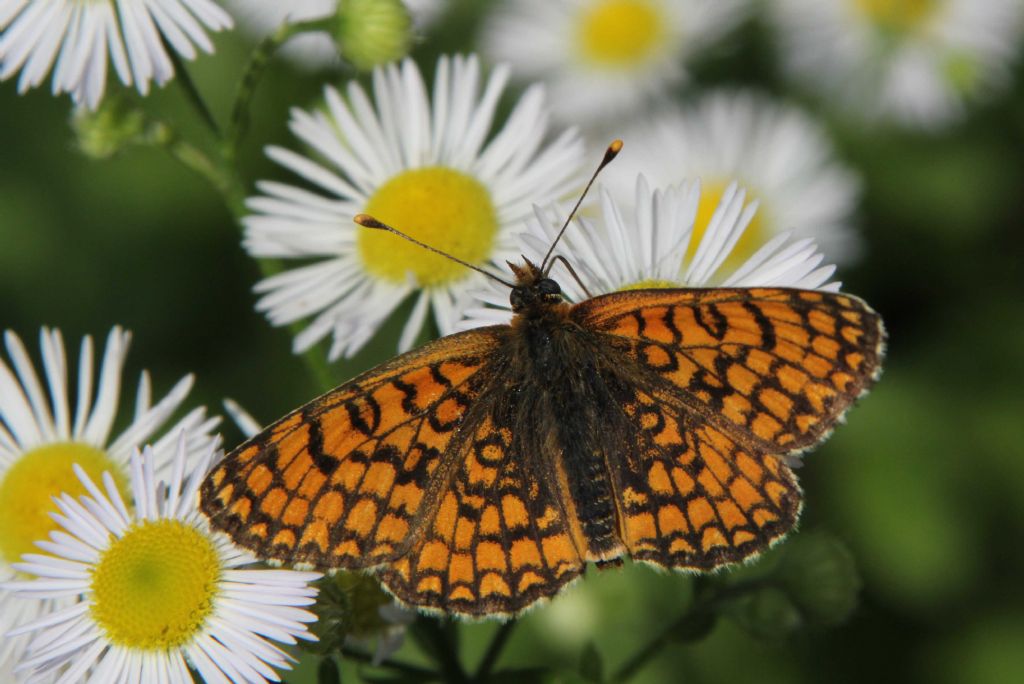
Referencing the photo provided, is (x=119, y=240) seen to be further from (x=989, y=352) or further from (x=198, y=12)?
(x=989, y=352)

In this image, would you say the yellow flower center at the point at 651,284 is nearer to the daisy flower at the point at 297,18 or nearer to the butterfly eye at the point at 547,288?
the butterfly eye at the point at 547,288

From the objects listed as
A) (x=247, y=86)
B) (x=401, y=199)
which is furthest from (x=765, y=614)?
(x=247, y=86)

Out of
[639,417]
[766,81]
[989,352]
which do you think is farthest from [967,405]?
[639,417]

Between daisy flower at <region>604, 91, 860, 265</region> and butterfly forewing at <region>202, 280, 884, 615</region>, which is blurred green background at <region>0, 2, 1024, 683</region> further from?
butterfly forewing at <region>202, 280, 884, 615</region>

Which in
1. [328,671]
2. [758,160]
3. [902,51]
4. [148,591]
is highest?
[902,51]

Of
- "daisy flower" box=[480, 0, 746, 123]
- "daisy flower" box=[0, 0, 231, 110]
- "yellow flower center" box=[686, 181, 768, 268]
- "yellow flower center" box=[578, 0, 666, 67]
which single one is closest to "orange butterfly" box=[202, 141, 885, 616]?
"daisy flower" box=[0, 0, 231, 110]

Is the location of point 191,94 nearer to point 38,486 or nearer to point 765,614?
point 38,486
